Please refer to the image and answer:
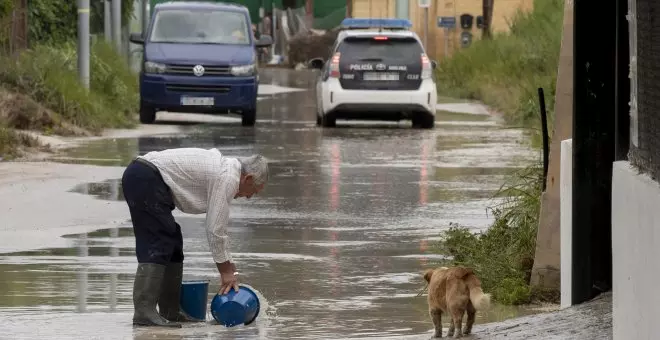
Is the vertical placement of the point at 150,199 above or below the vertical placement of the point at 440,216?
above

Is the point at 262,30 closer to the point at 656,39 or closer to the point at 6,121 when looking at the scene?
the point at 6,121

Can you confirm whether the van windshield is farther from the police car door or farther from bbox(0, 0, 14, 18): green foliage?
bbox(0, 0, 14, 18): green foliage

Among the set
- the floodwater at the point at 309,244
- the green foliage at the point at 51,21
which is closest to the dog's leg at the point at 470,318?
the floodwater at the point at 309,244

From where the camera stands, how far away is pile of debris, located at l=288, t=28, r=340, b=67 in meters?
56.7

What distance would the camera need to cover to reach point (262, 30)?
6181cm

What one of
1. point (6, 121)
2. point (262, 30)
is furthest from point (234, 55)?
point (262, 30)

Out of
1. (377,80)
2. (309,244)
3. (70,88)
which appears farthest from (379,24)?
(309,244)

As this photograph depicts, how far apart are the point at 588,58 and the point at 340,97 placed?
703 inches

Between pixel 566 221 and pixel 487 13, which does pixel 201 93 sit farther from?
pixel 487 13

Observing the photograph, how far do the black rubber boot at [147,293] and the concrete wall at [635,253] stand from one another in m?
2.89

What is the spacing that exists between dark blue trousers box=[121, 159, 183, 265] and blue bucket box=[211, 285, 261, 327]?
15.4 inches

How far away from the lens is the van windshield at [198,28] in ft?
90.3

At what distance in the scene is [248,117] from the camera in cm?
2706

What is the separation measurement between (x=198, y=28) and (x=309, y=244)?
1485 cm
